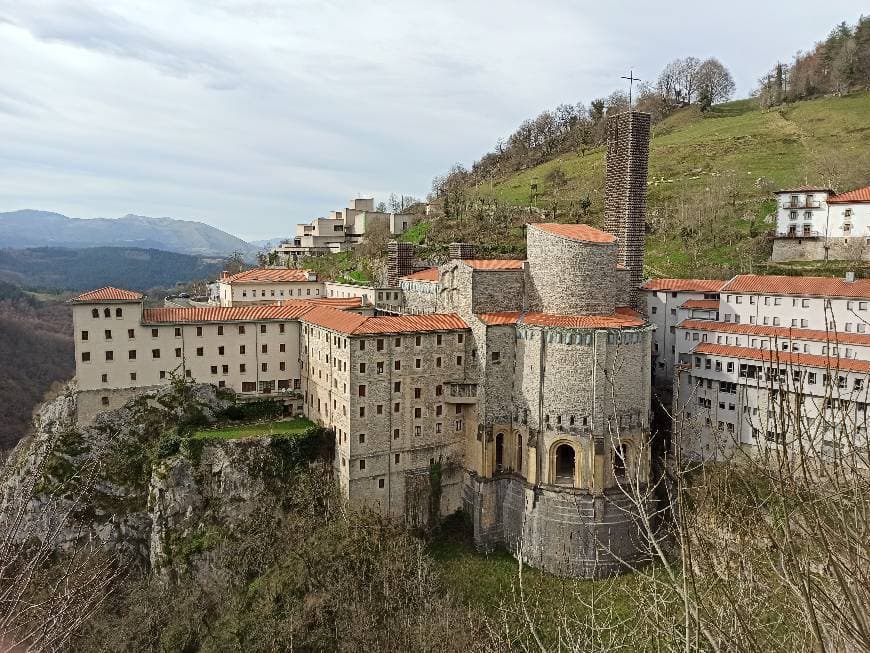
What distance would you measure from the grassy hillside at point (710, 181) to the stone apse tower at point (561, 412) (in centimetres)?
3052

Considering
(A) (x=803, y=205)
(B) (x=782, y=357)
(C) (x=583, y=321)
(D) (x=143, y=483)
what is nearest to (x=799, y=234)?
(A) (x=803, y=205)

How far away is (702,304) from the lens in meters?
53.5

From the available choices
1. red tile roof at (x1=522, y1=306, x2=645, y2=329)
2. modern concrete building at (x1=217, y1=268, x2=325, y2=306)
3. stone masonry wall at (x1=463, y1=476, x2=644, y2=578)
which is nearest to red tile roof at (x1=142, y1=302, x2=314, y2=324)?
modern concrete building at (x1=217, y1=268, x2=325, y2=306)

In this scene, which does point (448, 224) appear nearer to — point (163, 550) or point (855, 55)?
point (163, 550)

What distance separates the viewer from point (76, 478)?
43969 millimetres

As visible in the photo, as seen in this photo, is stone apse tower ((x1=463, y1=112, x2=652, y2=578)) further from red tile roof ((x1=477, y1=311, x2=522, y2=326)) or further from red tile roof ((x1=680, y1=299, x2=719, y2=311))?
red tile roof ((x1=680, y1=299, x2=719, y2=311))

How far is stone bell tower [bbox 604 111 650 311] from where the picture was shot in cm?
5553

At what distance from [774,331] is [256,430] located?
3863 centimetres

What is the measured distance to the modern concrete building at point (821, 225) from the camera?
61.6 metres

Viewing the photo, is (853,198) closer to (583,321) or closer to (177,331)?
(583,321)

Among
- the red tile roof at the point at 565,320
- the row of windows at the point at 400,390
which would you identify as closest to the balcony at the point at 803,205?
the red tile roof at the point at 565,320

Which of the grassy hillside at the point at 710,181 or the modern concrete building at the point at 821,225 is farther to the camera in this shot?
the grassy hillside at the point at 710,181

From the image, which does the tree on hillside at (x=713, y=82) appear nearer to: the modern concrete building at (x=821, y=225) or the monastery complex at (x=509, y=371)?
the modern concrete building at (x=821, y=225)

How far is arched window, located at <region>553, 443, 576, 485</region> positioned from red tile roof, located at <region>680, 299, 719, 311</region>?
17.5 meters
